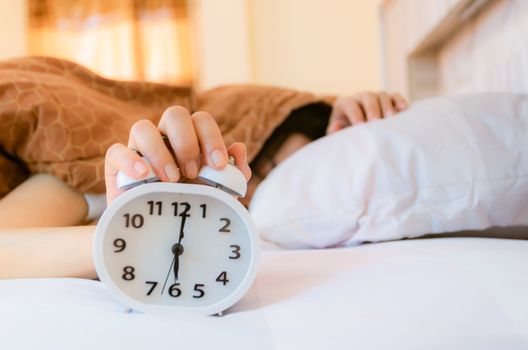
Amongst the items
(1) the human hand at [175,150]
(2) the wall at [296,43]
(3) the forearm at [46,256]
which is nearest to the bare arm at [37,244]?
(3) the forearm at [46,256]

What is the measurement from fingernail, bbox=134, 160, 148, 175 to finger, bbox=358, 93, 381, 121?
66 cm

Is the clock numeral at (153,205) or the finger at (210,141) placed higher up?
the finger at (210,141)

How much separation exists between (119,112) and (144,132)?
0.47 m

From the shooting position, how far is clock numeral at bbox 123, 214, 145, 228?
0.50 metres

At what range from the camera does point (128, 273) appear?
50cm

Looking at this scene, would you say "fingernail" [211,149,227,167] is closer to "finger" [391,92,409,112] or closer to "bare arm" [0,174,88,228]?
"bare arm" [0,174,88,228]

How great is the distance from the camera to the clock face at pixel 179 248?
1.62 ft

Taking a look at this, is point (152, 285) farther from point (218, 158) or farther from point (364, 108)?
point (364, 108)

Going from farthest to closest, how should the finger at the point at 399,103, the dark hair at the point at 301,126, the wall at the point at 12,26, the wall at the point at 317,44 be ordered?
the wall at the point at 12,26
the wall at the point at 317,44
the dark hair at the point at 301,126
the finger at the point at 399,103

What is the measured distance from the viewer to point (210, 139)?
522mm

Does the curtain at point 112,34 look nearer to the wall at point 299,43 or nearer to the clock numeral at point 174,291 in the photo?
the wall at point 299,43

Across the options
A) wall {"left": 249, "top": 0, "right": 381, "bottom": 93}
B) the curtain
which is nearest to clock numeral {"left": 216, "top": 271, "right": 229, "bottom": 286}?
wall {"left": 249, "top": 0, "right": 381, "bottom": 93}

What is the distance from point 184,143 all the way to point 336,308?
0.68 ft

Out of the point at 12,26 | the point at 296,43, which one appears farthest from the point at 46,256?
the point at 12,26
